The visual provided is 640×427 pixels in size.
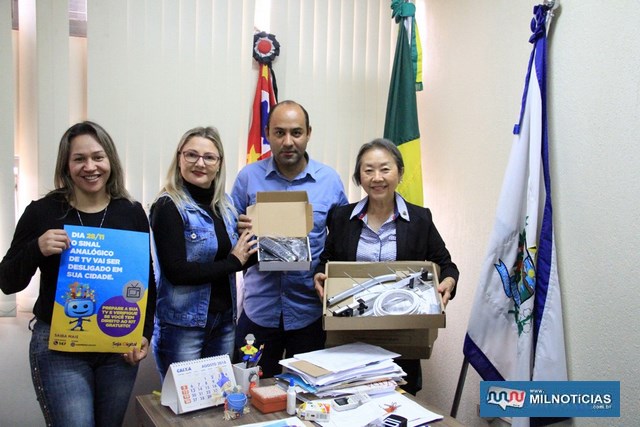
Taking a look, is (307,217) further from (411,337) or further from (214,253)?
(411,337)

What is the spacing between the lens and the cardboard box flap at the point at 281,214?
1.96 meters

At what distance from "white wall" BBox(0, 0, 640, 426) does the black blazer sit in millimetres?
469

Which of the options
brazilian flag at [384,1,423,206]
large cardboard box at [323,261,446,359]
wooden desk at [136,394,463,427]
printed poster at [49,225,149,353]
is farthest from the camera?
brazilian flag at [384,1,423,206]

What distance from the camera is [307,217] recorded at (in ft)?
6.44

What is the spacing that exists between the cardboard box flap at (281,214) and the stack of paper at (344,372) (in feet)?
1.62

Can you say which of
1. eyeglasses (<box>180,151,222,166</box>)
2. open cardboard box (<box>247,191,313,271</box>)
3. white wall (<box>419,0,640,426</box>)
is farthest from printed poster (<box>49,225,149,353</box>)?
white wall (<box>419,0,640,426</box>)

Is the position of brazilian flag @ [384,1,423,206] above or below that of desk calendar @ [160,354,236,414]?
above

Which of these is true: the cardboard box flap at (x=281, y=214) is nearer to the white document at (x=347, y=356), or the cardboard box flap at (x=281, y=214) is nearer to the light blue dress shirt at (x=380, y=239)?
Result: the light blue dress shirt at (x=380, y=239)

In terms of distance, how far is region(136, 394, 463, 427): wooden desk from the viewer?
1395mm

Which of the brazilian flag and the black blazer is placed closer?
the black blazer

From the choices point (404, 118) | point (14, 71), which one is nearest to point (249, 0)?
point (404, 118)

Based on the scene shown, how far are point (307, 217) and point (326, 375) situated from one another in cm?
65

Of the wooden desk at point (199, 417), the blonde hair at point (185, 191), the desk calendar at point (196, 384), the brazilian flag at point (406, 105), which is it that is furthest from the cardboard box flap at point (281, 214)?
the brazilian flag at point (406, 105)

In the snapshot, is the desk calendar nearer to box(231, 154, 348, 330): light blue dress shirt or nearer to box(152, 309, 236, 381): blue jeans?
box(152, 309, 236, 381): blue jeans
